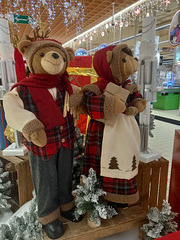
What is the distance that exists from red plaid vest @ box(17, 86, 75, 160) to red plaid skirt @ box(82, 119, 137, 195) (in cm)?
13

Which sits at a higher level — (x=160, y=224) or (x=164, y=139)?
(x=160, y=224)

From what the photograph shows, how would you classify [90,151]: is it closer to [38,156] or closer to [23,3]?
[38,156]

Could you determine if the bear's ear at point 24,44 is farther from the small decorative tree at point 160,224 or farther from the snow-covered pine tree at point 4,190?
the small decorative tree at point 160,224

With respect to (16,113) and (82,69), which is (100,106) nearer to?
(16,113)

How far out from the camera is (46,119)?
993 millimetres

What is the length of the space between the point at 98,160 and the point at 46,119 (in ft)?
Answer: 1.38

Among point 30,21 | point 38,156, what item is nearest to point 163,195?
point 38,156

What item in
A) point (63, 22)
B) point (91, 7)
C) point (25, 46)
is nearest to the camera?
point (25, 46)

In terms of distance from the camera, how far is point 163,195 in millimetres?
1518

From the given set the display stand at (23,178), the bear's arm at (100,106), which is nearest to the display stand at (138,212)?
the display stand at (23,178)

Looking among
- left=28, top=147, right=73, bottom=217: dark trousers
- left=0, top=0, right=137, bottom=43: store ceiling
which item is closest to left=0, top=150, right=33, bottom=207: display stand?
left=28, top=147, right=73, bottom=217: dark trousers

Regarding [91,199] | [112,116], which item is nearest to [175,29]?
[112,116]

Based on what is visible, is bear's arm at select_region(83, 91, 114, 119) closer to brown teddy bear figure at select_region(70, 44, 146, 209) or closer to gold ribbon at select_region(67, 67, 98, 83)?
brown teddy bear figure at select_region(70, 44, 146, 209)

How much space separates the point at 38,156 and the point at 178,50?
5331 millimetres
